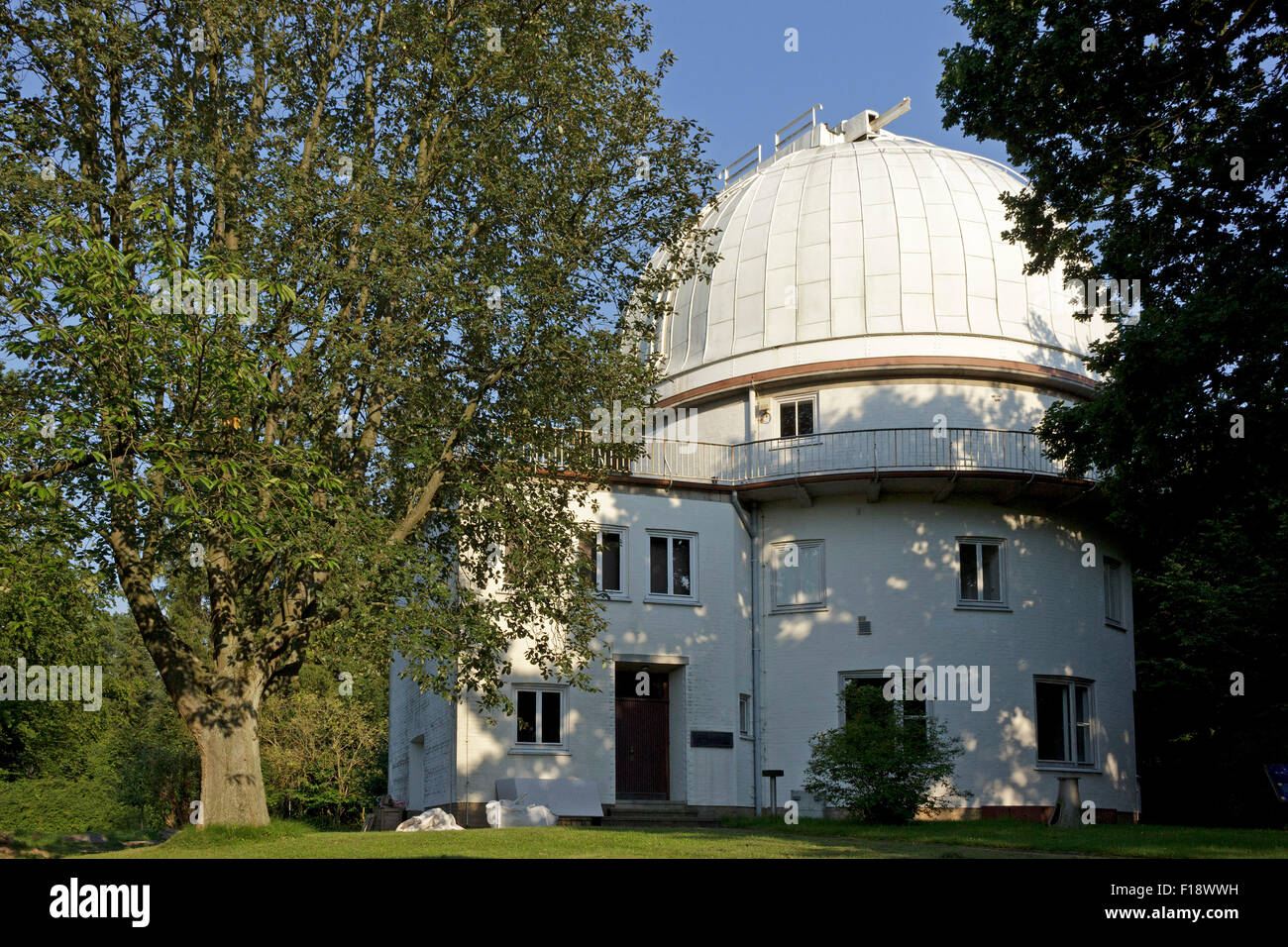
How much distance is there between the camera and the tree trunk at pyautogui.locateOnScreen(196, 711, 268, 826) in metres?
16.7

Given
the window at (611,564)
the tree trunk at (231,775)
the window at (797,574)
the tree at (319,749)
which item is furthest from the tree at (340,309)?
the tree at (319,749)

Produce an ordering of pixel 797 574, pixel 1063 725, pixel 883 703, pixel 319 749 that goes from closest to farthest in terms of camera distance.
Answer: pixel 883 703, pixel 1063 725, pixel 797 574, pixel 319 749

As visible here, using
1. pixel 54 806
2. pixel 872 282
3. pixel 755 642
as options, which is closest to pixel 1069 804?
pixel 755 642

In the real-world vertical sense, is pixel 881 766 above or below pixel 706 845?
below

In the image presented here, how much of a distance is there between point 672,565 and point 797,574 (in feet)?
9.88

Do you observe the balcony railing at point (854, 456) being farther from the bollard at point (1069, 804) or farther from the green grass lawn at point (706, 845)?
the green grass lawn at point (706, 845)

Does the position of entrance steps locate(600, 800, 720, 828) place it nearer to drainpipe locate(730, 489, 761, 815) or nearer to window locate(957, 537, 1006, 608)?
drainpipe locate(730, 489, 761, 815)

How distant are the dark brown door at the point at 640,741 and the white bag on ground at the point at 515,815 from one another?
3.41 m

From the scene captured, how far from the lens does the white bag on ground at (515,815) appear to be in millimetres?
23250

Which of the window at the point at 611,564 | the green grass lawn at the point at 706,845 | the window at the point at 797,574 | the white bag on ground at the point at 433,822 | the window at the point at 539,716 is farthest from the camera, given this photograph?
the window at the point at 797,574

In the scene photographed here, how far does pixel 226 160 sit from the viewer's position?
16609mm

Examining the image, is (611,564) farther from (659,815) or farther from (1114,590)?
(1114,590)

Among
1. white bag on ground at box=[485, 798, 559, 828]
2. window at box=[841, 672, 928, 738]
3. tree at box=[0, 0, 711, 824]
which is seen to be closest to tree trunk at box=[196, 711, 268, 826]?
tree at box=[0, 0, 711, 824]

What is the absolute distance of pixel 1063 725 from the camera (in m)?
28.3
